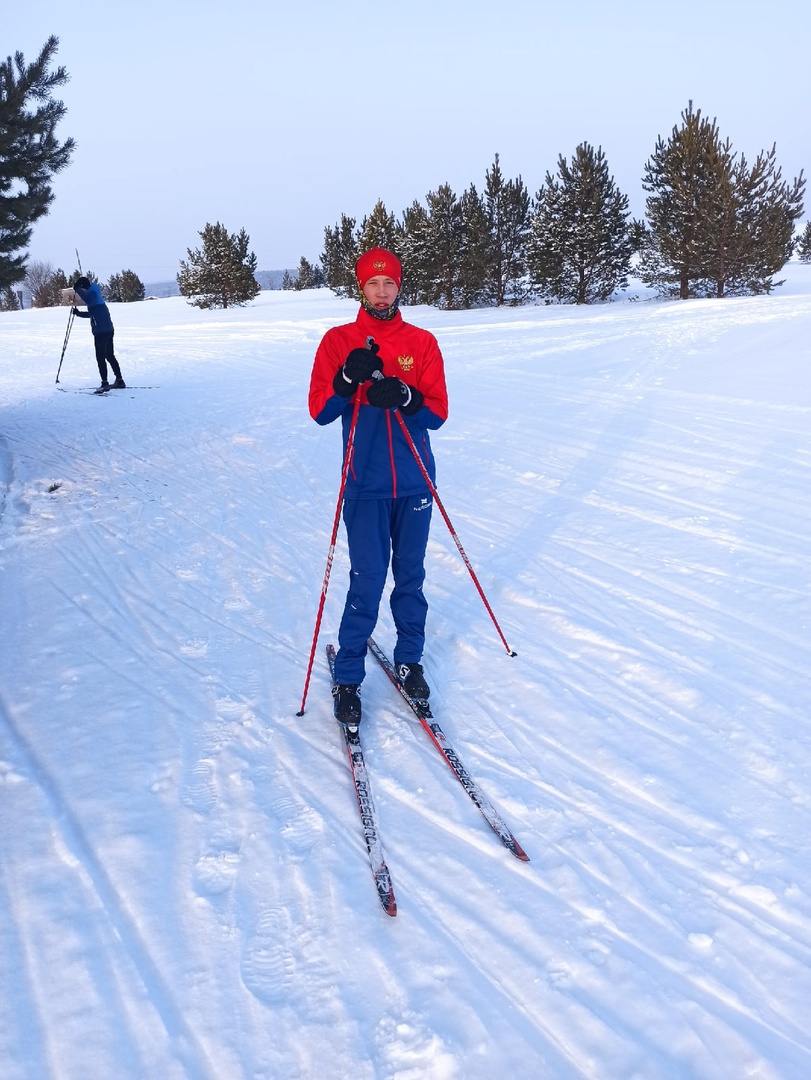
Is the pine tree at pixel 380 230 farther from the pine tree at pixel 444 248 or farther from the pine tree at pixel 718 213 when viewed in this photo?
the pine tree at pixel 718 213

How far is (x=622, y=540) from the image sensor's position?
5.17 metres

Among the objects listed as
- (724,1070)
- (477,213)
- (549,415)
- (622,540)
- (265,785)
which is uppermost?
(477,213)

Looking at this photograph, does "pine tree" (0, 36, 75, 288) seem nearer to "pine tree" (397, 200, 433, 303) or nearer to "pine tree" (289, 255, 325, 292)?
"pine tree" (397, 200, 433, 303)

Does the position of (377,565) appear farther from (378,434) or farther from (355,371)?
(355,371)

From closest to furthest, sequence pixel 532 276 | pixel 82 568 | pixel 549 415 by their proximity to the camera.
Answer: pixel 82 568 < pixel 549 415 < pixel 532 276

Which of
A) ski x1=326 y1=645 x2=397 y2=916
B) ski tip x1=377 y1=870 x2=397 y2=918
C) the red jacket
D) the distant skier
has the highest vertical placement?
the distant skier

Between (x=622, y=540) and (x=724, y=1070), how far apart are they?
3710 mm

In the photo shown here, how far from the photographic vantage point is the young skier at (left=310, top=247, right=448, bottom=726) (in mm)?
3100

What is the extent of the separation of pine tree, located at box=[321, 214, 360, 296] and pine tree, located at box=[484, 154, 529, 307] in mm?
7476

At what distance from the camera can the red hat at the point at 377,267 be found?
308cm

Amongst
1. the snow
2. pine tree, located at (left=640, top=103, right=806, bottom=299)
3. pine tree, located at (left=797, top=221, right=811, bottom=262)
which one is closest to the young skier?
the snow

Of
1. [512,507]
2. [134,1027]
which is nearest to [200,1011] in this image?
[134,1027]

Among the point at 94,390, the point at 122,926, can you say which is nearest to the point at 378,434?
the point at 122,926

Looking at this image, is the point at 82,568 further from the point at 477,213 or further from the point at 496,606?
the point at 477,213
